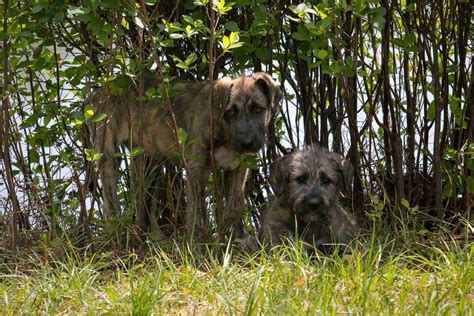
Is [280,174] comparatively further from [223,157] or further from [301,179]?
[223,157]

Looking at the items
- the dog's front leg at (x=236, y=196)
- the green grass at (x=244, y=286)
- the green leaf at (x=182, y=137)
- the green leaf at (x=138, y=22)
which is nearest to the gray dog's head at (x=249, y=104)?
the dog's front leg at (x=236, y=196)

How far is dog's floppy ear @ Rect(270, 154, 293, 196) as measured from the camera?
7574 mm

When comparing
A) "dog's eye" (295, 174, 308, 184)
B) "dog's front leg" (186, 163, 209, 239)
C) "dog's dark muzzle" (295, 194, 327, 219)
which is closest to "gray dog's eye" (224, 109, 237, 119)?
"dog's front leg" (186, 163, 209, 239)

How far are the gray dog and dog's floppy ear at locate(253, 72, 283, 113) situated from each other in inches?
18.8

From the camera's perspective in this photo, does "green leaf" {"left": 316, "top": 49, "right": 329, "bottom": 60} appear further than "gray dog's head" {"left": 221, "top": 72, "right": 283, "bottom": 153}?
No

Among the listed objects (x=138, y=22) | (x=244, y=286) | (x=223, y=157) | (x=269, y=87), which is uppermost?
(x=138, y=22)

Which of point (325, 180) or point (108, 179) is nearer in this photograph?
point (325, 180)

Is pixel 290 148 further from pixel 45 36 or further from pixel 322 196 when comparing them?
pixel 45 36

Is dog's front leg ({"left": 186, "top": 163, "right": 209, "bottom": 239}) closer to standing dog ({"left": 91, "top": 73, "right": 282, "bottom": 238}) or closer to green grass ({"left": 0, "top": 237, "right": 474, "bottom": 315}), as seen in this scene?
standing dog ({"left": 91, "top": 73, "right": 282, "bottom": 238})

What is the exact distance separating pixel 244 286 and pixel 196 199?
1.80 m

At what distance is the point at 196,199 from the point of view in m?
7.64

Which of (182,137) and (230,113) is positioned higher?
(230,113)

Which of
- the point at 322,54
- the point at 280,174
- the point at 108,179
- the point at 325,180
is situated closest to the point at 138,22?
the point at 322,54

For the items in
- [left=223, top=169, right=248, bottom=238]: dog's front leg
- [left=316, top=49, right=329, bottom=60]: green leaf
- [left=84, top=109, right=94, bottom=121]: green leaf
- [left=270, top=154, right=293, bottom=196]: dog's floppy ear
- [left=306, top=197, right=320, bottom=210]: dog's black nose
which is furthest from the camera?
[left=223, top=169, right=248, bottom=238]: dog's front leg
